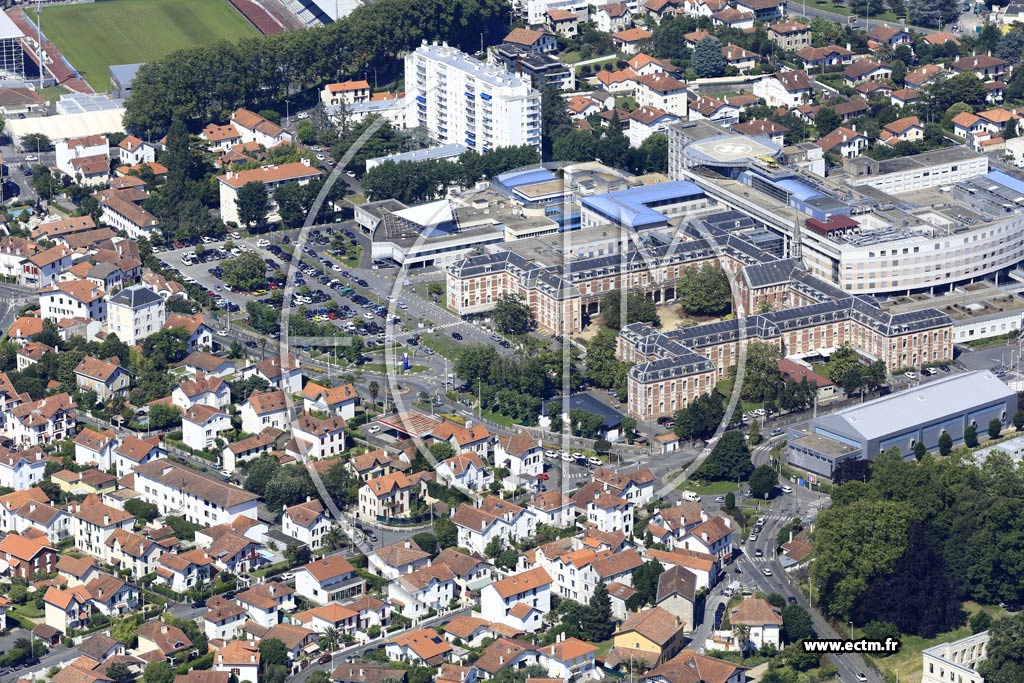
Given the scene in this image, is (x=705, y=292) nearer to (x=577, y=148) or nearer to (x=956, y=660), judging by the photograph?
(x=577, y=148)

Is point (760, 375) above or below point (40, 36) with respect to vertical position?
below

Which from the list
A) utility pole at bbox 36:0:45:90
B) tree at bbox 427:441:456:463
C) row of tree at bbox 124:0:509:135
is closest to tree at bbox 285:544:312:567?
tree at bbox 427:441:456:463

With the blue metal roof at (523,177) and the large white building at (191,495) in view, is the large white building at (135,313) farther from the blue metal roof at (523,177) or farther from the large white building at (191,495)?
the blue metal roof at (523,177)

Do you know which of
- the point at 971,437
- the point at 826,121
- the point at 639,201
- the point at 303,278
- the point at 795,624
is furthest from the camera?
the point at 826,121

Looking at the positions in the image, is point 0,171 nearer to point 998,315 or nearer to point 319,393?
point 319,393

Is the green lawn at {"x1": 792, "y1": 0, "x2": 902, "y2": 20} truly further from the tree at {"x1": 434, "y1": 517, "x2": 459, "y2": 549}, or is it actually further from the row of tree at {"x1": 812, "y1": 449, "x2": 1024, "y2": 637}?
the tree at {"x1": 434, "y1": 517, "x2": 459, "y2": 549}

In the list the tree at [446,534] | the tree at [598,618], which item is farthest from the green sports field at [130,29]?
the tree at [598,618]

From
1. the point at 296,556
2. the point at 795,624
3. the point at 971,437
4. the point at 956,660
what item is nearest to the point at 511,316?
the point at 971,437
